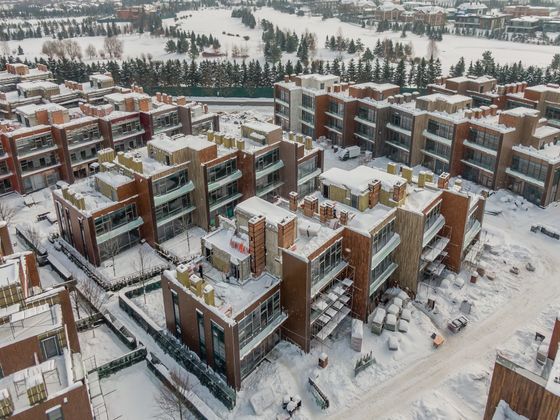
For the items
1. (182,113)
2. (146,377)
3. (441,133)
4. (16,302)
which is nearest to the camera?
(16,302)

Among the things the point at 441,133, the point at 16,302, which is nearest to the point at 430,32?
the point at 441,133

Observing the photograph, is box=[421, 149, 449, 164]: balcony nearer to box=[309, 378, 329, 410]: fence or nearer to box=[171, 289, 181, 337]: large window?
box=[309, 378, 329, 410]: fence

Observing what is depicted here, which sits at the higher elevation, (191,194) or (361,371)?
(191,194)

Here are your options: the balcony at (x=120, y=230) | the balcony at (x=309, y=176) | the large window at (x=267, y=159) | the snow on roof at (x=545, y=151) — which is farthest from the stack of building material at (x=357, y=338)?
the snow on roof at (x=545, y=151)

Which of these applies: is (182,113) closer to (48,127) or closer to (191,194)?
(48,127)

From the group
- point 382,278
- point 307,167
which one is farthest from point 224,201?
point 382,278

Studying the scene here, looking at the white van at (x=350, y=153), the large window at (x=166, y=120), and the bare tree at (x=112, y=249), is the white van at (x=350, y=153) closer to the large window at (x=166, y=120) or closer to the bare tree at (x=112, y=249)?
the large window at (x=166, y=120)
